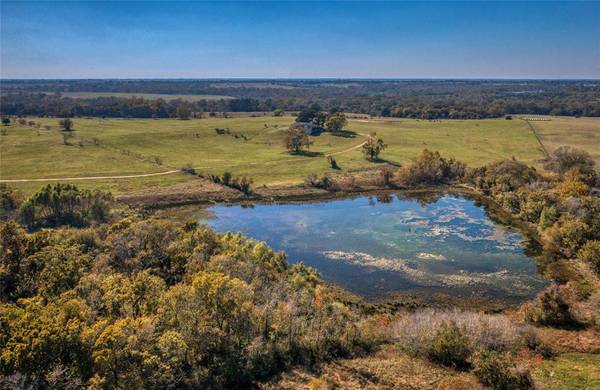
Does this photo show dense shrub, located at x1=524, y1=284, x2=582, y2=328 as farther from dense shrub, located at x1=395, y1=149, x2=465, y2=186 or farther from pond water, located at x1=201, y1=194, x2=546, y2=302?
dense shrub, located at x1=395, y1=149, x2=465, y2=186

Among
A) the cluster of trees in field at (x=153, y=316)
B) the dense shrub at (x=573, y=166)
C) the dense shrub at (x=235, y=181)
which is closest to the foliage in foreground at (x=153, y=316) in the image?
the cluster of trees in field at (x=153, y=316)

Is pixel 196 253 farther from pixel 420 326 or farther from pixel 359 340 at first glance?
pixel 420 326

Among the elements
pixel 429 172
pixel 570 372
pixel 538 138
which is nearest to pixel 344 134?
pixel 429 172

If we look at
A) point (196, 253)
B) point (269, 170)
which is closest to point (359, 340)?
point (196, 253)

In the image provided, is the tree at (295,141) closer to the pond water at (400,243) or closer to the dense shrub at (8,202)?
the pond water at (400,243)

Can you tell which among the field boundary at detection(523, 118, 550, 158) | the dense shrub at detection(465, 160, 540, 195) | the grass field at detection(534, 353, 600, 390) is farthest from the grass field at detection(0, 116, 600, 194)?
the grass field at detection(534, 353, 600, 390)

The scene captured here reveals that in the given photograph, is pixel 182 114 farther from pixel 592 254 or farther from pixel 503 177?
pixel 592 254

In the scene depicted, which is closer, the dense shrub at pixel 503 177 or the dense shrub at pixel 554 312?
the dense shrub at pixel 554 312
